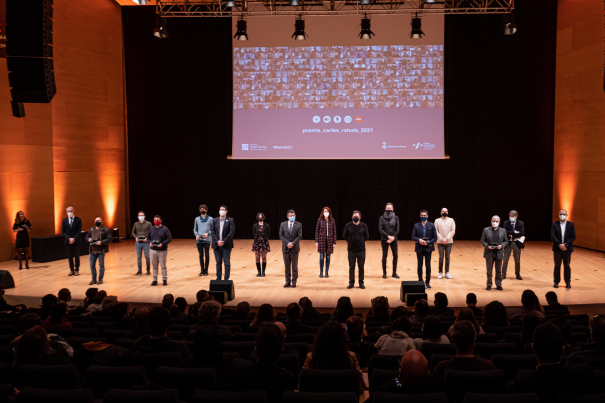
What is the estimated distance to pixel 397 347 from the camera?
3723mm

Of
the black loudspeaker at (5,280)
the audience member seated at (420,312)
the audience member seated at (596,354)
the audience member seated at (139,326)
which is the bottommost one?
the black loudspeaker at (5,280)

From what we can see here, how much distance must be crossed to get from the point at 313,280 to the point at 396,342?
19.1 feet

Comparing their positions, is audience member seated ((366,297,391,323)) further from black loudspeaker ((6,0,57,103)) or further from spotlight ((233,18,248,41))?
spotlight ((233,18,248,41))

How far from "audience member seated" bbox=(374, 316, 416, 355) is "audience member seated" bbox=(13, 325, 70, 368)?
2.26 meters

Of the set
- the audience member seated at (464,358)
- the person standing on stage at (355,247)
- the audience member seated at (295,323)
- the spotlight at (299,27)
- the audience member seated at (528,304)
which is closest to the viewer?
the audience member seated at (464,358)

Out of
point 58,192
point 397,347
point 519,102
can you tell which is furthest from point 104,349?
point 519,102

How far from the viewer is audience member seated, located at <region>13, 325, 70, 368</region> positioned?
3.02 meters

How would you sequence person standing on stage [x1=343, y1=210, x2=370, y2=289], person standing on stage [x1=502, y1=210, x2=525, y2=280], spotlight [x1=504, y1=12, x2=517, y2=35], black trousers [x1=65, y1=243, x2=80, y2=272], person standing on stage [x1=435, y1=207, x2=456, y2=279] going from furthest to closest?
spotlight [x1=504, y1=12, x2=517, y2=35]
black trousers [x1=65, y1=243, x2=80, y2=272]
person standing on stage [x1=502, y1=210, x2=525, y2=280]
person standing on stage [x1=435, y1=207, x2=456, y2=279]
person standing on stage [x1=343, y1=210, x2=370, y2=289]

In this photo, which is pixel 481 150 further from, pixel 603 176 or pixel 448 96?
pixel 603 176

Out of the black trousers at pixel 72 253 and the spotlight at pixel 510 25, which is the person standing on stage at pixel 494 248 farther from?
the black trousers at pixel 72 253

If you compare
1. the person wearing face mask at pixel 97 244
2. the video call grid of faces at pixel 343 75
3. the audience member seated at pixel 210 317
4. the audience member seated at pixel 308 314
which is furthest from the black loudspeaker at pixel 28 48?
the video call grid of faces at pixel 343 75

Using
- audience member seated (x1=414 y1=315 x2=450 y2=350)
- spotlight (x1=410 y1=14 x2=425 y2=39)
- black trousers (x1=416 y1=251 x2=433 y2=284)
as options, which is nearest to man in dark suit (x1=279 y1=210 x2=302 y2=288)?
black trousers (x1=416 y1=251 x2=433 y2=284)

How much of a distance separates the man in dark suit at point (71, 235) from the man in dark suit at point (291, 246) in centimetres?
425

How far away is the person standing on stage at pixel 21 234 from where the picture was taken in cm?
1072
